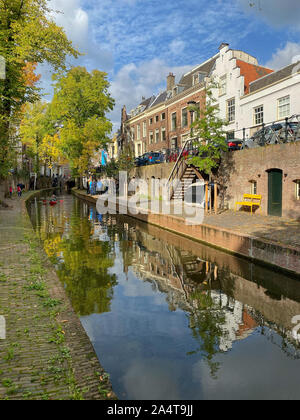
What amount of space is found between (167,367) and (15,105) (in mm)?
17697

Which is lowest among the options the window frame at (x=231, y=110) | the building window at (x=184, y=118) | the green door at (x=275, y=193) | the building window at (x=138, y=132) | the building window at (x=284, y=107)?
the green door at (x=275, y=193)

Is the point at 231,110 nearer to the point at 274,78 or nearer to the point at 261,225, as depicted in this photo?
Result: the point at 274,78

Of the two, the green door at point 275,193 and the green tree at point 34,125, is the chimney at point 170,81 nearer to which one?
the green tree at point 34,125

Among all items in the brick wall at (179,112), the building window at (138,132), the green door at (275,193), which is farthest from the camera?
the building window at (138,132)

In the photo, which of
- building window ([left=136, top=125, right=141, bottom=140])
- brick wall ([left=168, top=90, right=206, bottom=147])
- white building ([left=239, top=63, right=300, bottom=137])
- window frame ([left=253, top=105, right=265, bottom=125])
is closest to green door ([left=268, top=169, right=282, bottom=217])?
white building ([left=239, top=63, right=300, bottom=137])

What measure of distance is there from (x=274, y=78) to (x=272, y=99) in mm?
1794

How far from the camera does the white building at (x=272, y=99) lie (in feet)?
64.6

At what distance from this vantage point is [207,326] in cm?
608

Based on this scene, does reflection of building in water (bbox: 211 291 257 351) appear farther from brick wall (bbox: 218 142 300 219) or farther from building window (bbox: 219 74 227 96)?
building window (bbox: 219 74 227 96)

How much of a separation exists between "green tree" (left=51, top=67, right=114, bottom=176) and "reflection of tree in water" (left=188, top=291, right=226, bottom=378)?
106 ft

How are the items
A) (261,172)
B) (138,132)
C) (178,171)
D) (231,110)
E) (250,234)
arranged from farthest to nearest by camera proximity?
(138,132) < (231,110) < (178,171) < (261,172) < (250,234)

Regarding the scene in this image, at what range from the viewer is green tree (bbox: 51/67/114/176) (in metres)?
37.0

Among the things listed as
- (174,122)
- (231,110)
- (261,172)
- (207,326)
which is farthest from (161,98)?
(207,326)

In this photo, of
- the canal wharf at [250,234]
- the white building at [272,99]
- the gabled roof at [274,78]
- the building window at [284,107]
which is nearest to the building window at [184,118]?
the white building at [272,99]
